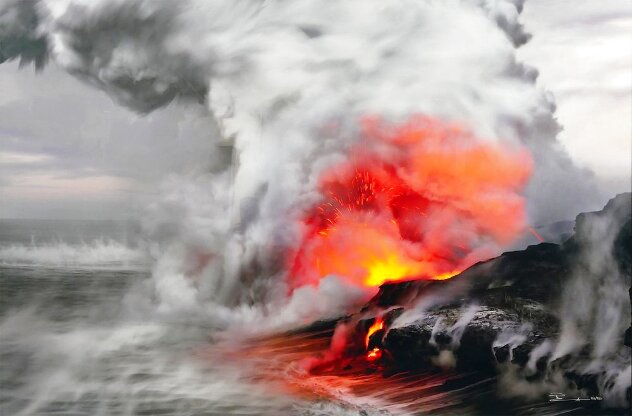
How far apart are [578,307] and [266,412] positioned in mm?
2749

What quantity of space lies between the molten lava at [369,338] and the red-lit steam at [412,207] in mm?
357

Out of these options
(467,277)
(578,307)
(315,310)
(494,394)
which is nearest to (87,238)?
(315,310)

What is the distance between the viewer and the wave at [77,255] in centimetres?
607

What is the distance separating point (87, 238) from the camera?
6320 millimetres

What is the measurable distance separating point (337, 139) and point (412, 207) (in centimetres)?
92

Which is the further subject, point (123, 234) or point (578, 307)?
point (123, 234)

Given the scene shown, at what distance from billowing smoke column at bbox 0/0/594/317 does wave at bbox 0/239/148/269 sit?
29 cm

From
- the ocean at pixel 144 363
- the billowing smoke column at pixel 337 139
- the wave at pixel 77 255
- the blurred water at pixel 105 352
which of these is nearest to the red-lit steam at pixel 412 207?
the billowing smoke column at pixel 337 139

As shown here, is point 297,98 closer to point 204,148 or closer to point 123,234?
point 204,148

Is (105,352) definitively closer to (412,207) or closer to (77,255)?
(77,255)
